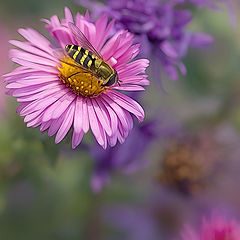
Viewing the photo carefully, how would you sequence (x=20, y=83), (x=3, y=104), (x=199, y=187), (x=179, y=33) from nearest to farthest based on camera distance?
(x=20, y=83) → (x=179, y=33) → (x=199, y=187) → (x=3, y=104)

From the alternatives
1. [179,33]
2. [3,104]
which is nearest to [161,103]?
[3,104]

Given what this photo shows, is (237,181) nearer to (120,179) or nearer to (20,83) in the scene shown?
(120,179)

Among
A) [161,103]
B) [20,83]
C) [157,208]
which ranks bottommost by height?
[157,208]

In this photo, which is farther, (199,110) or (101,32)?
(199,110)

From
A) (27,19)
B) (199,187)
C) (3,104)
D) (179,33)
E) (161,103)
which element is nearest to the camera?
(179,33)

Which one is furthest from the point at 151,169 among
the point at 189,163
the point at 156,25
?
the point at 156,25

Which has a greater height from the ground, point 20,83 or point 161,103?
point 20,83

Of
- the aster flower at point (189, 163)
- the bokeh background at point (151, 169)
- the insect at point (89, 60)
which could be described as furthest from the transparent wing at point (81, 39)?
the aster flower at point (189, 163)
